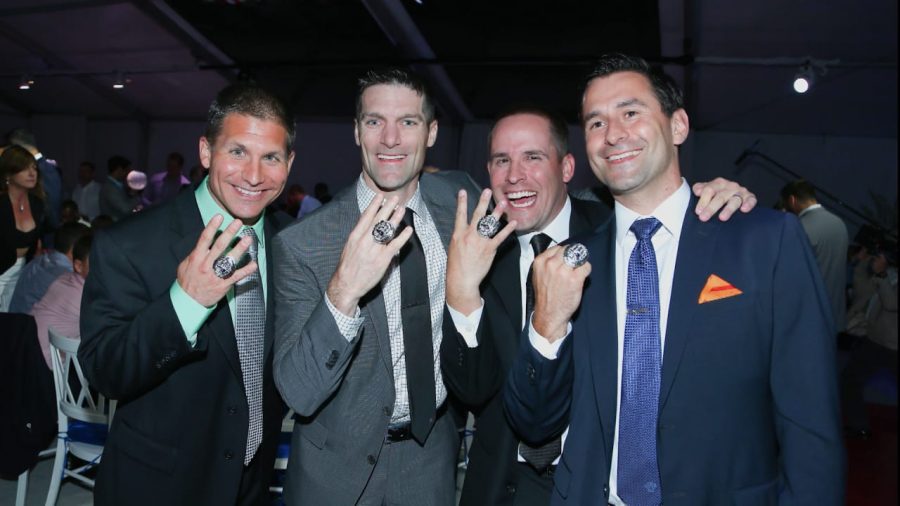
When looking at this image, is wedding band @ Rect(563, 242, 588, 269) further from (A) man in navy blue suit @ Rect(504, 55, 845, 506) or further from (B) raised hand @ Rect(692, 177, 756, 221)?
(B) raised hand @ Rect(692, 177, 756, 221)

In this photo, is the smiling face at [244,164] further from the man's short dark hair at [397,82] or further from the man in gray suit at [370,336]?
the man's short dark hair at [397,82]

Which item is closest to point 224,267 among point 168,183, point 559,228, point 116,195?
point 559,228

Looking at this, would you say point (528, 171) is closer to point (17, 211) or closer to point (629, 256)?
point (629, 256)

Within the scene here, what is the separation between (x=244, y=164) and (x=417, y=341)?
74 cm

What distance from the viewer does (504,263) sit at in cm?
200

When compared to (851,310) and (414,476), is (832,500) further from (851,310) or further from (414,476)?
(851,310)

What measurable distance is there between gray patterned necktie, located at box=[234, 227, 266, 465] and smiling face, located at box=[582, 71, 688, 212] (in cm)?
104

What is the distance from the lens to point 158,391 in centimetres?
179

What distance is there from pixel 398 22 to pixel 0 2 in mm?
5178

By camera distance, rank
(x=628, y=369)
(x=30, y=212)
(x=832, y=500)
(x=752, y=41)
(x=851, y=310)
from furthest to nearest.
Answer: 1. (x=752, y=41)
2. (x=851, y=310)
3. (x=30, y=212)
4. (x=628, y=369)
5. (x=832, y=500)

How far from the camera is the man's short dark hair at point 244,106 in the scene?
194cm

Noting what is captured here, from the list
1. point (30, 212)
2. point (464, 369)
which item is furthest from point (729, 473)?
point (30, 212)

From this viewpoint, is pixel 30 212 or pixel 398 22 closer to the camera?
pixel 30 212

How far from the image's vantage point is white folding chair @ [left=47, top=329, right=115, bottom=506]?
3.14 metres
